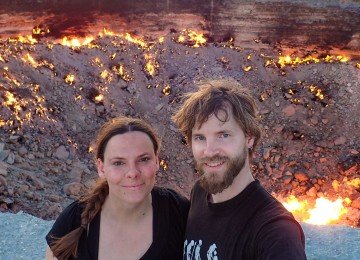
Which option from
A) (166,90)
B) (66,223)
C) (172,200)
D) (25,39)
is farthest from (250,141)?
(25,39)

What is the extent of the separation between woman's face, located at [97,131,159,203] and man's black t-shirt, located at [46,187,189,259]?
0.25 meters

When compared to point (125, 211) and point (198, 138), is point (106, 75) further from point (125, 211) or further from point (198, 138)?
point (198, 138)

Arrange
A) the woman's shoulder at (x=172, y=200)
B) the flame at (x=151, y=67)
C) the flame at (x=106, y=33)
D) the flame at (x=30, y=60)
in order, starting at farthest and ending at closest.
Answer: the flame at (x=106, y=33) → the flame at (x=151, y=67) → the flame at (x=30, y=60) → the woman's shoulder at (x=172, y=200)

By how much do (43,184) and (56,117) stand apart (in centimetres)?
260

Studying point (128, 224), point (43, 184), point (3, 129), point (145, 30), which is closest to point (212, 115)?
point (128, 224)

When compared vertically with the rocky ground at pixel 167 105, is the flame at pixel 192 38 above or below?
above

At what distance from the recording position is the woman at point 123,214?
346 cm

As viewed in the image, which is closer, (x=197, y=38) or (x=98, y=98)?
(x=98, y=98)

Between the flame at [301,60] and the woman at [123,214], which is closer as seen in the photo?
the woman at [123,214]

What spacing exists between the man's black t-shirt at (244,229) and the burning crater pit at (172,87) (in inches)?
230

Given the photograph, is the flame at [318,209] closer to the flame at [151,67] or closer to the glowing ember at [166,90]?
the glowing ember at [166,90]

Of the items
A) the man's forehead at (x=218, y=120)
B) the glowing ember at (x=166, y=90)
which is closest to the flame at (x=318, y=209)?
the glowing ember at (x=166, y=90)

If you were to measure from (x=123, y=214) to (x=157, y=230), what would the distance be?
11.8 inches

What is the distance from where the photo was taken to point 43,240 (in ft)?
20.7
